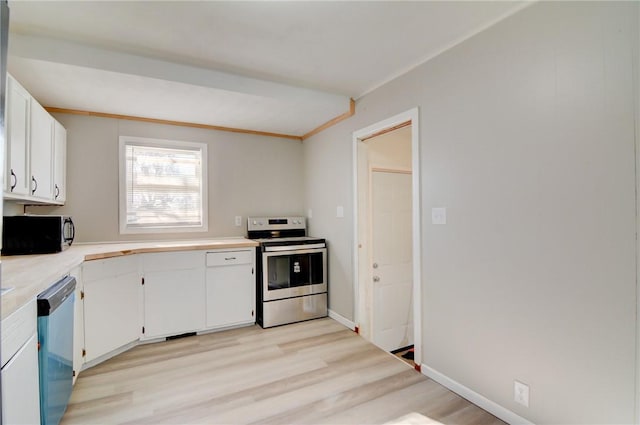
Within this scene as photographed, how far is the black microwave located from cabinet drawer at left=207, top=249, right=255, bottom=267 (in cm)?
118

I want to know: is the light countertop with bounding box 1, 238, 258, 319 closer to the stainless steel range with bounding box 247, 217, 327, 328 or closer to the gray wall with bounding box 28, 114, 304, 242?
the gray wall with bounding box 28, 114, 304, 242

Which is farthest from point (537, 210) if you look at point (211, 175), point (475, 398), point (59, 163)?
point (59, 163)

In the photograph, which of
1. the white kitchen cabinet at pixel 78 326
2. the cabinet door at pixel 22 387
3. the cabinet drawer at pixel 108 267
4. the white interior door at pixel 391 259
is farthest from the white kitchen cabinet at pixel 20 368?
the white interior door at pixel 391 259

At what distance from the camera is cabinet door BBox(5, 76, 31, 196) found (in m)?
1.93

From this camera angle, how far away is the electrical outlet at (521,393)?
5.65 feet

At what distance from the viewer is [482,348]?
1.96m

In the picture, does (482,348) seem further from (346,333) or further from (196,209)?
(196,209)

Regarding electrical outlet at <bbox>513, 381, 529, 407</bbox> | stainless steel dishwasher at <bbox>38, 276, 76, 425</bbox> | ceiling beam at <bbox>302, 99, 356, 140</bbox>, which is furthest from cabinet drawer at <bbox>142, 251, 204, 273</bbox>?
electrical outlet at <bbox>513, 381, 529, 407</bbox>

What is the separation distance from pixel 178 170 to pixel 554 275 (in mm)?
3530

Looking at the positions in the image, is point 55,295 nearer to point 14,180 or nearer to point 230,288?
point 14,180

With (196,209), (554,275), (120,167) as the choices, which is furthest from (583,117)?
(120,167)

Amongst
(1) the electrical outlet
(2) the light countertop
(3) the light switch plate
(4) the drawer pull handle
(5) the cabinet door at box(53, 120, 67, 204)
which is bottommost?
(1) the electrical outlet

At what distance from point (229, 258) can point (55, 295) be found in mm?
1726

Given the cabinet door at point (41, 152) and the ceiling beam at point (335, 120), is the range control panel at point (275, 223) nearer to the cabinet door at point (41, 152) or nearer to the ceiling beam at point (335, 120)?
the ceiling beam at point (335, 120)
